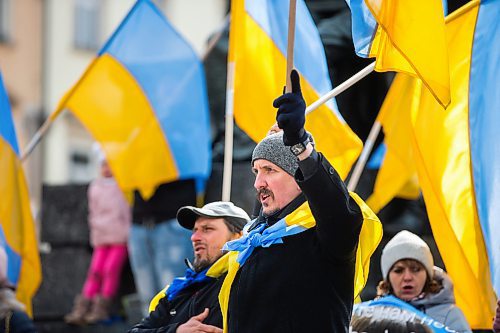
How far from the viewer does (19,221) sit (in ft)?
32.9

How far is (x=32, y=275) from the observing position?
10.0m

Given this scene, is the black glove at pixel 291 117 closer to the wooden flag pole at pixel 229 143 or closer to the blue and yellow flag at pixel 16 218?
the wooden flag pole at pixel 229 143

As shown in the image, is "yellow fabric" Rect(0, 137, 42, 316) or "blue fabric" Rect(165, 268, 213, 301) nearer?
"blue fabric" Rect(165, 268, 213, 301)

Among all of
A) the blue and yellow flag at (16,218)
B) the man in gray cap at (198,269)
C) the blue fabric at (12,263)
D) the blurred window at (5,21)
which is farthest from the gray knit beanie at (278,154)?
the blurred window at (5,21)

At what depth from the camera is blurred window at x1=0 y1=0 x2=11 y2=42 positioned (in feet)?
107

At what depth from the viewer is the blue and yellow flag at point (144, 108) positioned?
11.2 meters

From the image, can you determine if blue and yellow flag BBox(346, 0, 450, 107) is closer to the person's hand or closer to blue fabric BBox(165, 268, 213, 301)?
blue fabric BBox(165, 268, 213, 301)

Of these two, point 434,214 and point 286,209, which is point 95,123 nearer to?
point 434,214

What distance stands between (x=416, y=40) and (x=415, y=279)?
4.33 ft

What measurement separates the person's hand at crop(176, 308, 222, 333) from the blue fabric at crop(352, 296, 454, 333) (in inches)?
34.8

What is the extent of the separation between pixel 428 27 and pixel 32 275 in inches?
165

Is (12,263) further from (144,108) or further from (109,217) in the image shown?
(144,108)

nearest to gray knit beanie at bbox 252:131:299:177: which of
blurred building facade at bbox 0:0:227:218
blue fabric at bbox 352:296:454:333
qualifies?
blue fabric at bbox 352:296:454:333

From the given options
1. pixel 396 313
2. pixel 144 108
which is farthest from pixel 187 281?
pixel 144 108
